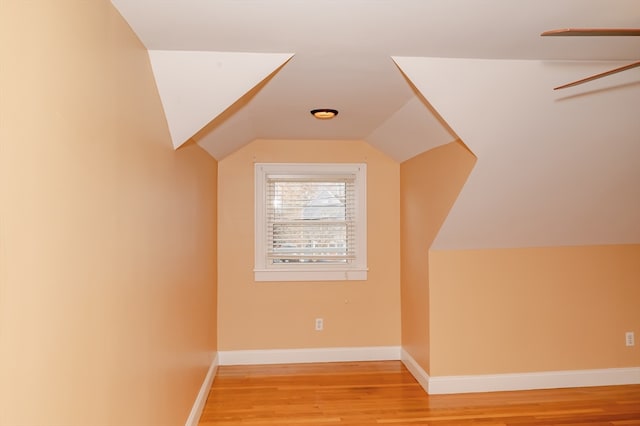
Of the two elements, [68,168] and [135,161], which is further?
[135,161]

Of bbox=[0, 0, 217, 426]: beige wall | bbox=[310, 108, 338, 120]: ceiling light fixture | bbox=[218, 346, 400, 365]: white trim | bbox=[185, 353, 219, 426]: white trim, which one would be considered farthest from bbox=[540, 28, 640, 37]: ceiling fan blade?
bbox=[218, 346, 400, 365]: white trim

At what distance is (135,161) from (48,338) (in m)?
0.90

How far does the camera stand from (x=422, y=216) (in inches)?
157

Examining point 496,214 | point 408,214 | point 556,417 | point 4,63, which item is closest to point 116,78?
point 4,63

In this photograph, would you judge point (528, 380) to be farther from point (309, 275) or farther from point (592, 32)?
point (592, 32)

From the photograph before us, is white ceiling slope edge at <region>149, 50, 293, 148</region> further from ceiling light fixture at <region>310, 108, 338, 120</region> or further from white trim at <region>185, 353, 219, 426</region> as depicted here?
white trim at <region>185, 353, 219, 426</region>

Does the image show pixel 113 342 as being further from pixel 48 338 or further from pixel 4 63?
pixel 4 63

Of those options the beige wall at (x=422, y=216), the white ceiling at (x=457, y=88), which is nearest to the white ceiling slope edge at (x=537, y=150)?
the white ceiling at (x=457, y=88)

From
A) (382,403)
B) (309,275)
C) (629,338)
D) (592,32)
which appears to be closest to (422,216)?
(309,275)

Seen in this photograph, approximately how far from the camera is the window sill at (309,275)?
14.8ft

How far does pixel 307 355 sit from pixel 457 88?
3.06 meters

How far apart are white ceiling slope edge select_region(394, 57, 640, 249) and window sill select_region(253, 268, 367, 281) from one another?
1.09 m

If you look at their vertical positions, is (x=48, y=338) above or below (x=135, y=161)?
below

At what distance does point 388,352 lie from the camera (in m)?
4.66
